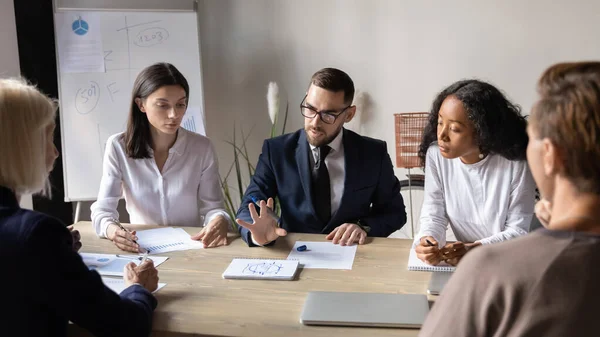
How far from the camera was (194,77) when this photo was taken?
10.8 ft

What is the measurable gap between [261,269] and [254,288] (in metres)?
0.13

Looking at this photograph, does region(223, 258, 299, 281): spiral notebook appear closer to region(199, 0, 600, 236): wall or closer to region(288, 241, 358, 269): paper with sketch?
region(288, 241, 358, 269): paper with sketch

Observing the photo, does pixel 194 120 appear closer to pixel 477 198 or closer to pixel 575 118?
pixel 477 198

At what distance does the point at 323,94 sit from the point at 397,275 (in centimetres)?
77

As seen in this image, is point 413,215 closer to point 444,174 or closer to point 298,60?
point 298,60

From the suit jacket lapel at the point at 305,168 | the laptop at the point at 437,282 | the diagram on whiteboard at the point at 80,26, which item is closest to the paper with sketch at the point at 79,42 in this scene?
the diagram on whiteboard at the point at 80,26

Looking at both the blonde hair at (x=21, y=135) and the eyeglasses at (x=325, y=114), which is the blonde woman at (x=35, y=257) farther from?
the eyeglasses at (x=325, y=114)

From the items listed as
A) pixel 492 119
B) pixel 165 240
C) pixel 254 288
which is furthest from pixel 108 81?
pixel 492 119

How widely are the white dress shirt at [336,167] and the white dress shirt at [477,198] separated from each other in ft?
1.10

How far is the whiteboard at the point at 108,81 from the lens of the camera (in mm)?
3164

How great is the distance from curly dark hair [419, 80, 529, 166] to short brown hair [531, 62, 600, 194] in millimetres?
1011

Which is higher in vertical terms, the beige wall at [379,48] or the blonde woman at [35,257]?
the beige wall at [379,48]

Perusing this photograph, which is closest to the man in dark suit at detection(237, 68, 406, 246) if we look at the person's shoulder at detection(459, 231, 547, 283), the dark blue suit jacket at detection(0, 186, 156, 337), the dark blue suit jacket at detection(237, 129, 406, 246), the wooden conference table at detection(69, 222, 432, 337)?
the dark blue suit jacket at detection(237, 129, 406, 246)

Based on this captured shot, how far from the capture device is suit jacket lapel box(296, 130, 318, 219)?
2164 mm
